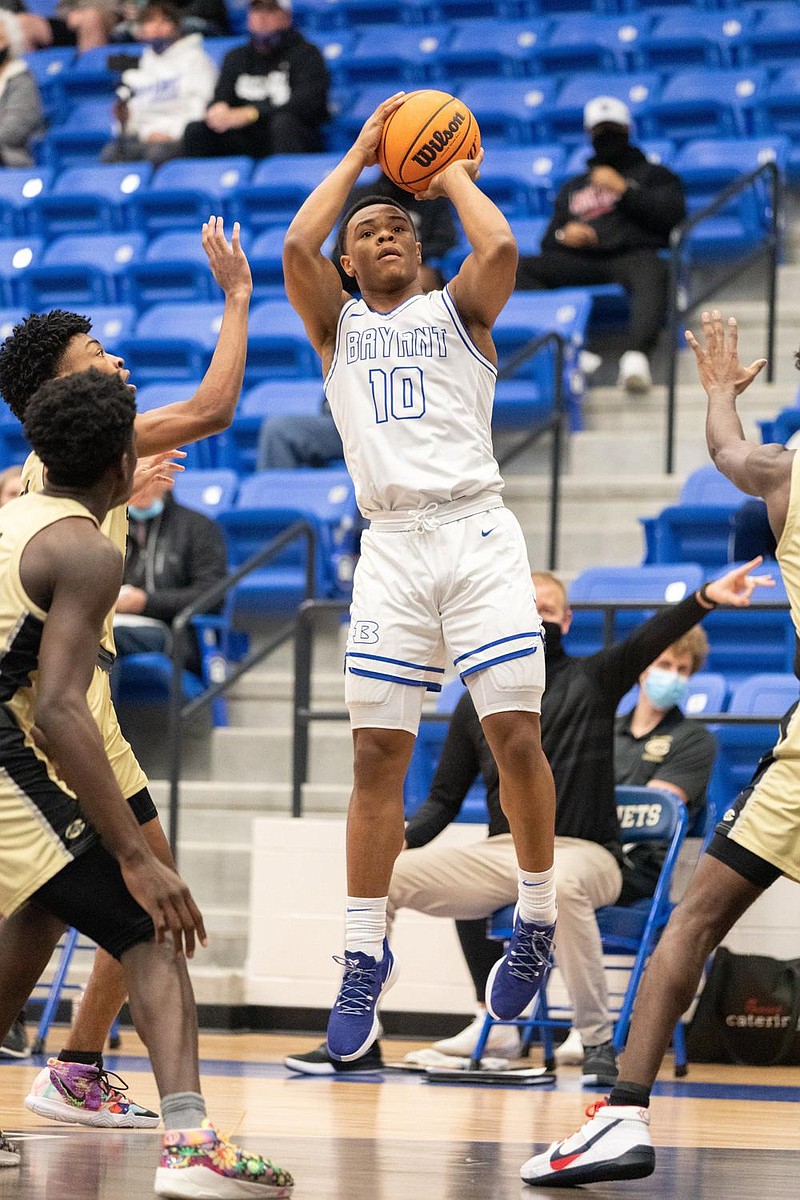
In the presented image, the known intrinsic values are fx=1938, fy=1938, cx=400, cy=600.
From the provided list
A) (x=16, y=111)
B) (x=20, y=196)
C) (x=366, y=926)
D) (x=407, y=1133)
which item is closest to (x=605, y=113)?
(x=20, y=196)

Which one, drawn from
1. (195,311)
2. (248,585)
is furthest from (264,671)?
(195,311)

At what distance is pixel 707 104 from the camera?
37.6 ft

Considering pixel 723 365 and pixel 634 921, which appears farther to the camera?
pixel 634 921

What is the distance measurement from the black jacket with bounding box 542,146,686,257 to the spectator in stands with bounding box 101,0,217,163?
131 inches

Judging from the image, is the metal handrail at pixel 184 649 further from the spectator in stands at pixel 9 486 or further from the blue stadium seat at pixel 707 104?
the blue stadium seat at pixel 707 104

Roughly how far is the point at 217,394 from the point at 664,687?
317cm

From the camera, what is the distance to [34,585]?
3924 mm

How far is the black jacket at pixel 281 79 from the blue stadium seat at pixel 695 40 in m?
2.04

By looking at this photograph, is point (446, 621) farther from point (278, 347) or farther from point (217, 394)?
point (278, 347)

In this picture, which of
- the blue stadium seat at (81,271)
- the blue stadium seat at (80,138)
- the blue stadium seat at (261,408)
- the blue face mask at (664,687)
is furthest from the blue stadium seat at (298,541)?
the blue stadium seat at (80,138)

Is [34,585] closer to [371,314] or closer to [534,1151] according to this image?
[371,314]

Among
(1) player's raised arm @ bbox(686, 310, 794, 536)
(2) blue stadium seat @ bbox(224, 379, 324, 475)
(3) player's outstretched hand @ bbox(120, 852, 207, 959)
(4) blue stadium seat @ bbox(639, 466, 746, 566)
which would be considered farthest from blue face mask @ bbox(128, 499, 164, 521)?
(3) player's outstretched hand @ bbox(120, 852, 207, 959)

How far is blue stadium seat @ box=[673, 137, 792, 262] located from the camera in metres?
10.6

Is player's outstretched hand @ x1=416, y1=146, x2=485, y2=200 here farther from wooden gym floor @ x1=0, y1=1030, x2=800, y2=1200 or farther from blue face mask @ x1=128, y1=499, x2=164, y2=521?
blue face mask @ x1=128, y1=499, x2=164, y2=521
